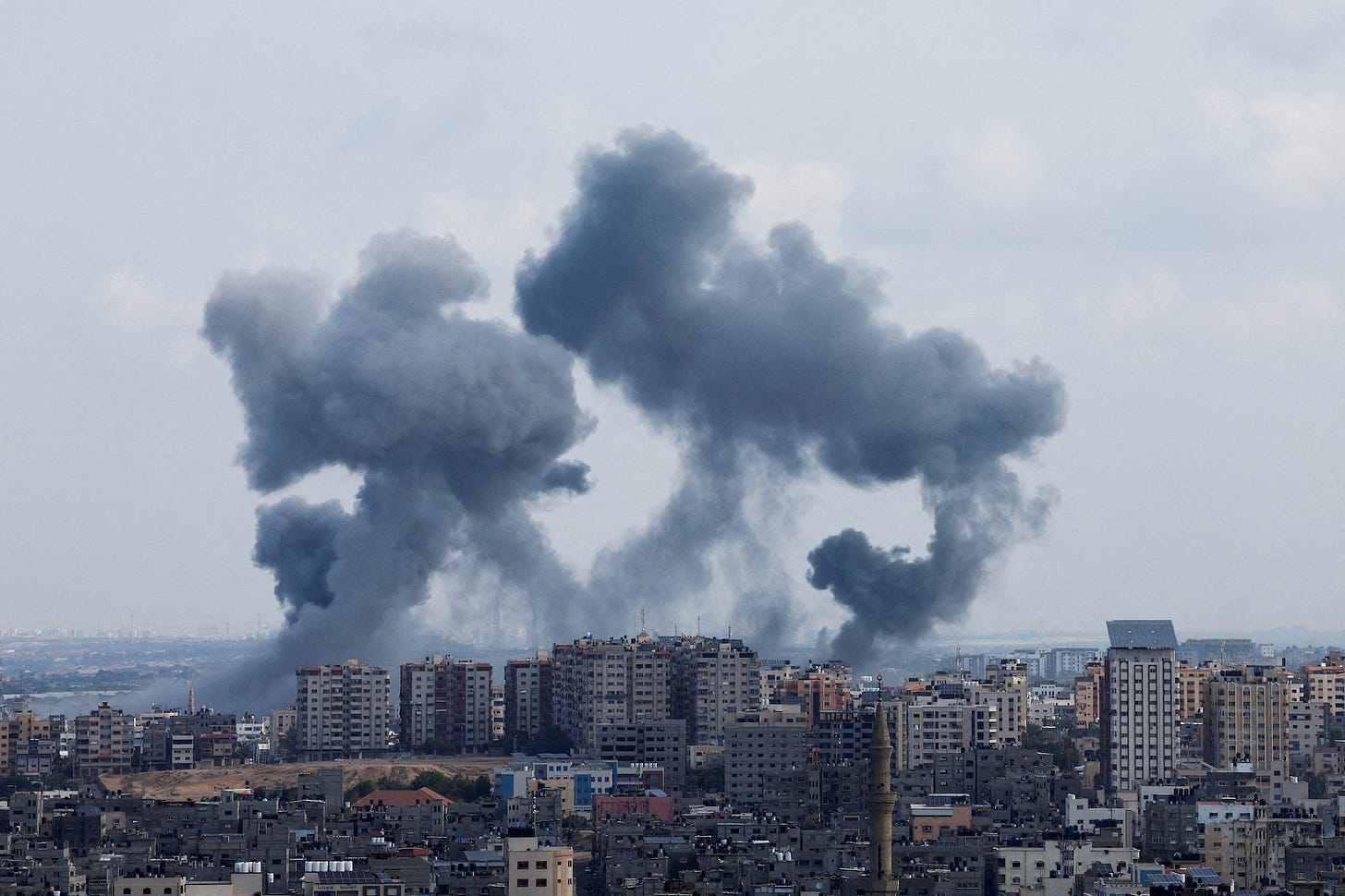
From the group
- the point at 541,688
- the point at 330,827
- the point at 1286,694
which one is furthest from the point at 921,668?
the point at 330,827

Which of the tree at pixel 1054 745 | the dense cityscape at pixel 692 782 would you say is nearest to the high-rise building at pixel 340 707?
the dense cityscape at pixel 692 782

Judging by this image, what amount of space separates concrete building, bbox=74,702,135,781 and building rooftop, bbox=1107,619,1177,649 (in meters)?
32.5

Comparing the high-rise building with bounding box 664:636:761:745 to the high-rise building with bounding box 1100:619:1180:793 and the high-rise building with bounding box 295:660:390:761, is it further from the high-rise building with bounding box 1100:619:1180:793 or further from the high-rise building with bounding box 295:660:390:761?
the high-rise building with bounding box 1100:619:1180:793

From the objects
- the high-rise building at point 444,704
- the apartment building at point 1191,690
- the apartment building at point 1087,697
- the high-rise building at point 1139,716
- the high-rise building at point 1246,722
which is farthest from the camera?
the apartment building at point 1087,697

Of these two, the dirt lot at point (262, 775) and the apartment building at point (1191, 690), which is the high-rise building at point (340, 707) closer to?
the dirt lot at point (262, 775)

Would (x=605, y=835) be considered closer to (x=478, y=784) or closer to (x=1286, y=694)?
(x=478, y=784)

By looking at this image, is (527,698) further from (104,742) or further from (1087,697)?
(1087,697)

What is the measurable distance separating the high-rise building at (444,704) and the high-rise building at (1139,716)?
2611cm

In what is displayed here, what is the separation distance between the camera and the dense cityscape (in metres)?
57.3

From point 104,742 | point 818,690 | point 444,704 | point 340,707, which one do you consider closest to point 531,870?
point 818,690

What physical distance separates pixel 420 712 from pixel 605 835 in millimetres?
38139

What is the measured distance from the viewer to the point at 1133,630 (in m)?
98.1

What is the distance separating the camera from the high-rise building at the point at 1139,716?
81.1m

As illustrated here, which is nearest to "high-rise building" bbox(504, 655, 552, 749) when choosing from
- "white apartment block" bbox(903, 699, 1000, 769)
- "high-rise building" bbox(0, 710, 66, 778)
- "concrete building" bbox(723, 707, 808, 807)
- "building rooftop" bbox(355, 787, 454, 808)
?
"high-rise building" bbox(0, 710, 66, 778)
